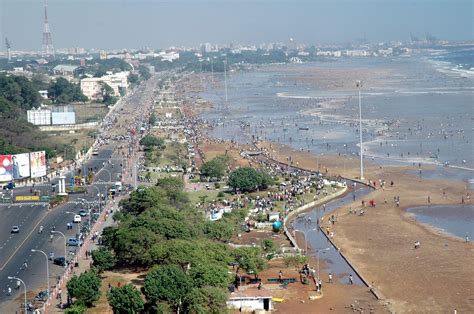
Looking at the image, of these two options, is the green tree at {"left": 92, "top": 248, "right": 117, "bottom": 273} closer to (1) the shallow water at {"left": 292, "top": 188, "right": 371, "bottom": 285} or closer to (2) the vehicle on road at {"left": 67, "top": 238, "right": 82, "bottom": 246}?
(2) the vehicle on road at {"left": 67, "top": 238, "right": 82, "bottom": 246}

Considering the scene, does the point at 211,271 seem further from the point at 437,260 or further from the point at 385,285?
the point at 437,260

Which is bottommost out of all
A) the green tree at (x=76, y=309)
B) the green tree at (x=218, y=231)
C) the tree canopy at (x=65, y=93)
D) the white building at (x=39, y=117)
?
the green tree at (x=76, y=309)

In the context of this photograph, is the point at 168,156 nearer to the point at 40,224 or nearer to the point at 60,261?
the point at 40,224

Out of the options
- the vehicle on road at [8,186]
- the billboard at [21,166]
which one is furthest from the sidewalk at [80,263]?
the billboard at [21,166]

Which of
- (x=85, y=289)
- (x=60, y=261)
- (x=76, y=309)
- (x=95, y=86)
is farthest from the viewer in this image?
(x=95, y=86)

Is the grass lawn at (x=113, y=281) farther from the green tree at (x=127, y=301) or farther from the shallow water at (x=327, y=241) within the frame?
the shallow water at (x=327, y=241)

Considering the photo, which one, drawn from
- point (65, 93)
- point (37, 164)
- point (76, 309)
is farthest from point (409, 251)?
point (65, 93)
